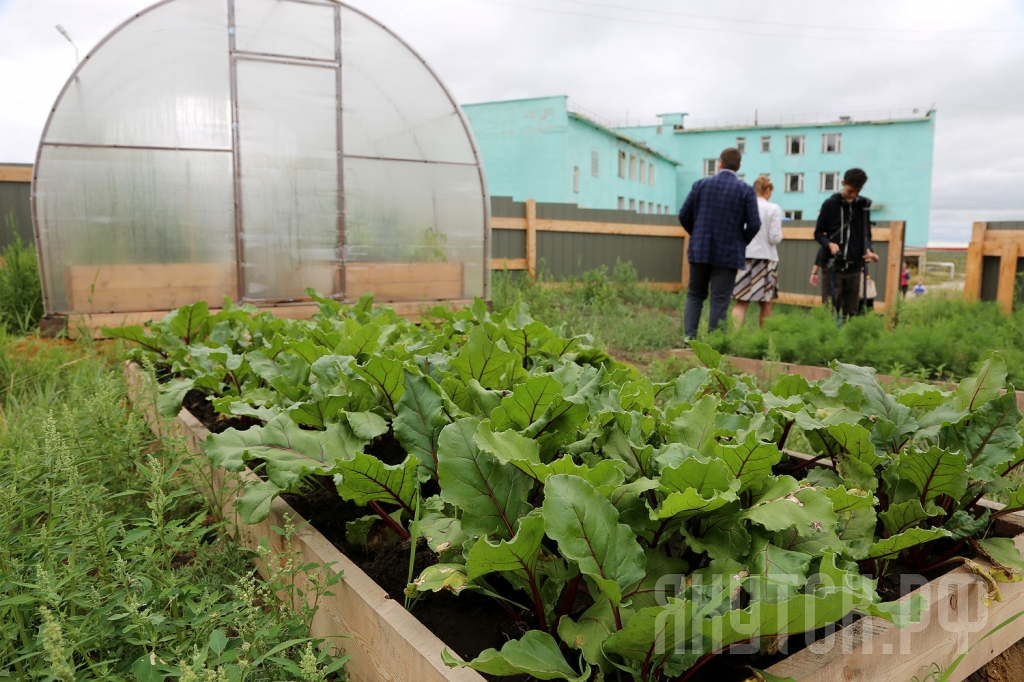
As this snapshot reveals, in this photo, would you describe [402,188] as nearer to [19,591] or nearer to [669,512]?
[19,591]

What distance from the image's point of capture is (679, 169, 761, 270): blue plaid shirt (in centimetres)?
535

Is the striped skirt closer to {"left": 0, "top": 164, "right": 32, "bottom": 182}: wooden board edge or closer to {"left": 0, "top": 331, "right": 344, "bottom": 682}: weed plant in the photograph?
{"left": 0, "top": 331, "right": 344, "bottom": 682}: weed plant

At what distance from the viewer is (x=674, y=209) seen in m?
34.5

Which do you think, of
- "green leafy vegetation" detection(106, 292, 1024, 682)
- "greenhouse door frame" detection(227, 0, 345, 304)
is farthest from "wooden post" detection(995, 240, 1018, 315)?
"greenhouse door frame" detection(227, 0, 345, 304)

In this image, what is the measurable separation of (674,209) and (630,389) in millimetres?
34831

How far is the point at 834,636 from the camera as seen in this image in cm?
100

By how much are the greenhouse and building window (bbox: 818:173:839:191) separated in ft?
106

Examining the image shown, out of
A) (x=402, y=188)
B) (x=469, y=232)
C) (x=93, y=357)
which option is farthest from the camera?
(x=469, y=232)

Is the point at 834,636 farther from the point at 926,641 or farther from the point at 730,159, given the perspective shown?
the point at 730,159

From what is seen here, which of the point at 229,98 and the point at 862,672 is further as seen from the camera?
the point at 229,98

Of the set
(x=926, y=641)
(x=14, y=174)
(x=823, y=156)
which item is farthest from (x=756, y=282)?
(x=823, y=156)

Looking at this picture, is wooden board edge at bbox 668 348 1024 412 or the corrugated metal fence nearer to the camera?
wooden board edge at bbox 668 348 1024 412

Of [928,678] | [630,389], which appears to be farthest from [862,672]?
[630,389]

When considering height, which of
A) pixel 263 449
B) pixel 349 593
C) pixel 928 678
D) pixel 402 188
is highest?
pixel 402 188
